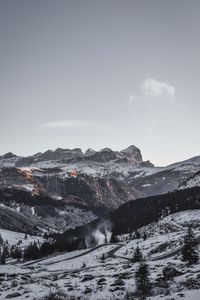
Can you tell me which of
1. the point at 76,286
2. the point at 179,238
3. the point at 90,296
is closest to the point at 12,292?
the point at 76,286

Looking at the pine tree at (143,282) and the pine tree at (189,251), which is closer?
the pine tree at (143,282)

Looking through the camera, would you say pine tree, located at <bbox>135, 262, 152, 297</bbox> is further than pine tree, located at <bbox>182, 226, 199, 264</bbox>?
No

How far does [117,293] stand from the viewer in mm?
66375

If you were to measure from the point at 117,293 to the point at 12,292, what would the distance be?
72.0 feet

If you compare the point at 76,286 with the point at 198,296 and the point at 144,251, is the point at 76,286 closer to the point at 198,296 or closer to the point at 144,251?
the point at 198,296

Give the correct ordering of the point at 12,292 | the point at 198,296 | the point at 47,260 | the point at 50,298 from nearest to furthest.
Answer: the point at 198,296, the point at 50,298, the point at 12,292, the point at 47,260

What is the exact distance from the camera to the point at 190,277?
2665 inches

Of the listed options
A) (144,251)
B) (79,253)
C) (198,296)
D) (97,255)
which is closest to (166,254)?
(144,251)

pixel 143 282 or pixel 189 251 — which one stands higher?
pixel 189 251

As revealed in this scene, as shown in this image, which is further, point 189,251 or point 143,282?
point 189,251

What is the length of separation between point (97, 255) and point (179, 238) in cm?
3240

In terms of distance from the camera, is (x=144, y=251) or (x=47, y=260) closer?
(x=144, y=251)

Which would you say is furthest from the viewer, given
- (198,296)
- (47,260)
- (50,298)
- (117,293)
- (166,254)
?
(47,260)

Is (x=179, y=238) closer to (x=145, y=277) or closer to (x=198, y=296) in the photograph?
(x=145, y=277)
